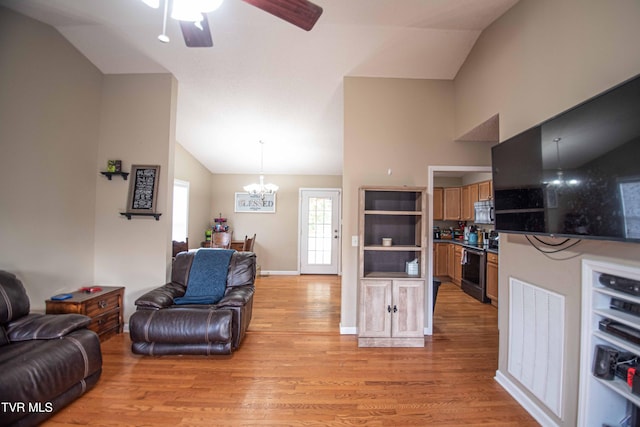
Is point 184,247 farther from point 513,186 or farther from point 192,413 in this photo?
point 513,186

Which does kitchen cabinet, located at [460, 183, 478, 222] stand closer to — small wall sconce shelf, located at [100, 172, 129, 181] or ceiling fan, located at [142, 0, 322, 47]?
ceiling fan, located at [142, 0, 322, 47]

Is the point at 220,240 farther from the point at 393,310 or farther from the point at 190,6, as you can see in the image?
the point at 190,6

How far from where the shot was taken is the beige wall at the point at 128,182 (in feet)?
10.5

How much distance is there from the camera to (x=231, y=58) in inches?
117

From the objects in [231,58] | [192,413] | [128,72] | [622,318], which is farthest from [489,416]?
[128,72]

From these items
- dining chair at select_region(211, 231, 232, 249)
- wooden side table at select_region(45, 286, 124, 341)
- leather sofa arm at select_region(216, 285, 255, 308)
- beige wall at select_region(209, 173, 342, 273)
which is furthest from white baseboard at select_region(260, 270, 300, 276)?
wooden side table at select_region(45, 286, 124, 341)

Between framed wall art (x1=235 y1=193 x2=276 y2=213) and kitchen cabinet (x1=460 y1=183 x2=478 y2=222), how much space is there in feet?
13.9

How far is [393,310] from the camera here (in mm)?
2893

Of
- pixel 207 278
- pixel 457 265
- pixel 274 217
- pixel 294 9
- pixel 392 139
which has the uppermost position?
pixel 294 9

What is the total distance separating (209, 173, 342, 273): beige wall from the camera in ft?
21.2

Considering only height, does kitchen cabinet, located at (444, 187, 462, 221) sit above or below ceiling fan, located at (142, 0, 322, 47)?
below

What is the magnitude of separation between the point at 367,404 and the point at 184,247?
395 centimetres

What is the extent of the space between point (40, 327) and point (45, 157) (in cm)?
168

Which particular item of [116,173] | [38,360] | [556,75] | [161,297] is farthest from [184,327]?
[556,75]
